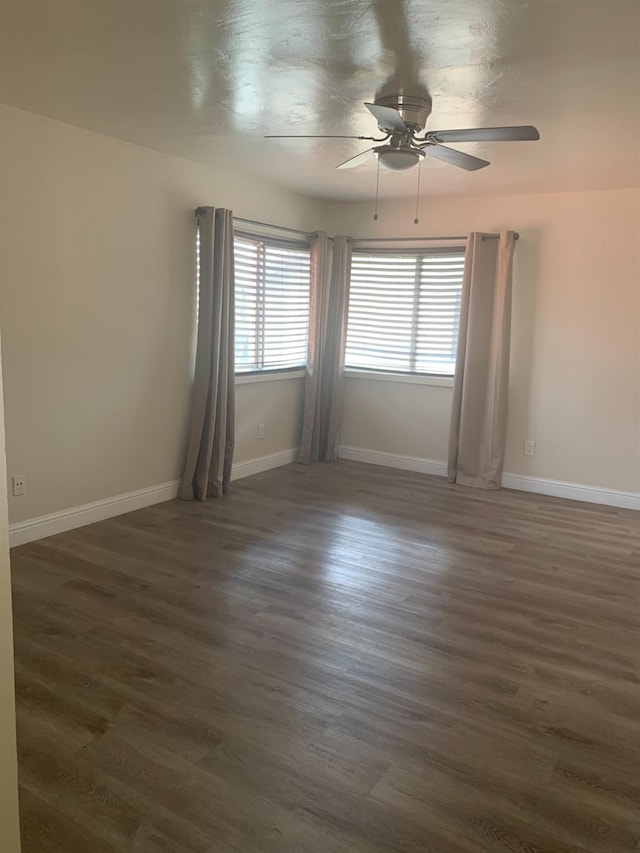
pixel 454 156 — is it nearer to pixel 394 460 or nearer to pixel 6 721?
pixel 6 721

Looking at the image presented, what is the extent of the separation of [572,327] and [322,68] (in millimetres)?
3327

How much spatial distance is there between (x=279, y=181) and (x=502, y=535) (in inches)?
126

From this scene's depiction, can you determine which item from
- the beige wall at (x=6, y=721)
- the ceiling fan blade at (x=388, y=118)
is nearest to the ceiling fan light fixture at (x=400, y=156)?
the ceiling fan blade at (x=388, y=118)

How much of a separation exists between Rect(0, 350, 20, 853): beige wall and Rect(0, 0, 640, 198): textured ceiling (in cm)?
188

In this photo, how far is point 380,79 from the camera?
268cm

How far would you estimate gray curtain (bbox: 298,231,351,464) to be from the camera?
5.83 m

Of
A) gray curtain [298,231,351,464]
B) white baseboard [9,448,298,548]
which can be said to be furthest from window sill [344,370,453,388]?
white baseboard [9,448,298,548]

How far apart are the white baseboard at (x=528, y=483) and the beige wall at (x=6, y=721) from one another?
15.9 feet

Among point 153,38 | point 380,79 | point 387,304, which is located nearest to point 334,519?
point 387,304

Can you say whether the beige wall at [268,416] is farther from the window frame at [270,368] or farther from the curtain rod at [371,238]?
the curtain rod at [371,238]

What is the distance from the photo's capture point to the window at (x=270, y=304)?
5.24 meters

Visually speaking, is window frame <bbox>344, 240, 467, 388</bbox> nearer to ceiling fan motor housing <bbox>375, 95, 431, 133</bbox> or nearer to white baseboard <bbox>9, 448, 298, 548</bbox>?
Result: white baseboard <bbox>9, 448, 298, 548</bbox>

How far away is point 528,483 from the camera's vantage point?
5.46 meters

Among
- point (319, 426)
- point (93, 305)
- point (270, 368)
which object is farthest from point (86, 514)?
point (319, 426)
